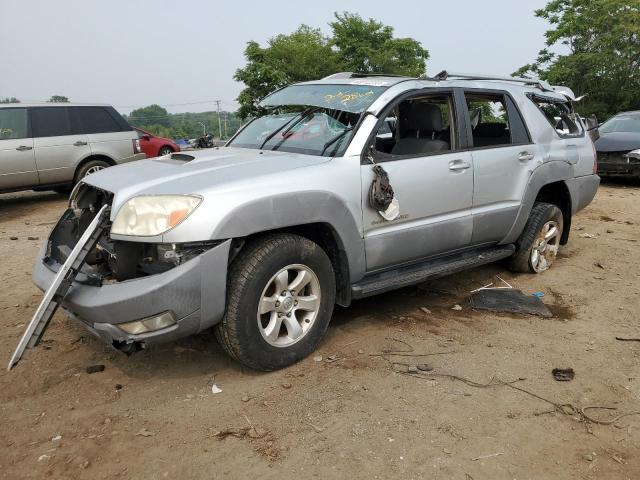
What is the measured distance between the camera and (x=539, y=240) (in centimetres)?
518

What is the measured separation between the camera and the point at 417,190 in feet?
12.6

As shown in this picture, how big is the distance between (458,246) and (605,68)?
2361 centimetres

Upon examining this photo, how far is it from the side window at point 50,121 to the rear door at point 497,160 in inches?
289

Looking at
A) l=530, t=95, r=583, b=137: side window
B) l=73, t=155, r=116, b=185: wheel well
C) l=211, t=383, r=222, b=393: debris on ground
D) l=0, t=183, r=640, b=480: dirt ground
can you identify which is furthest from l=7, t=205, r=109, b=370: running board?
l=73, t=155, r=116, b=185: wheel well

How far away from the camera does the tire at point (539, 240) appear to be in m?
5.00

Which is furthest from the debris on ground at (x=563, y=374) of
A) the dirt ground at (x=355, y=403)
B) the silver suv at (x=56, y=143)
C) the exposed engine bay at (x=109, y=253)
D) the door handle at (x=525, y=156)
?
the silver suv at (x=56, y=143)

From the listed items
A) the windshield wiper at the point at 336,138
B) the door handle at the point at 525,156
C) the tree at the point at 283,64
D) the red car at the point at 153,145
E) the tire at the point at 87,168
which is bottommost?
the tire at the point at 87,168

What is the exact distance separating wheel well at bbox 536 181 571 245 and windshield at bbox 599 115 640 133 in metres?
7.07

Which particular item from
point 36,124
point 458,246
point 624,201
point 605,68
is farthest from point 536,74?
point 458,246

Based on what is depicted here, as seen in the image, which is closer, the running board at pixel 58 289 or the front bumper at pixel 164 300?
the front bumper at pixel 164 300

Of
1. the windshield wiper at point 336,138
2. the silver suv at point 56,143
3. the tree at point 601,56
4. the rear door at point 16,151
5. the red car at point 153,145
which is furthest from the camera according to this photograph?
the tree at point 601,56

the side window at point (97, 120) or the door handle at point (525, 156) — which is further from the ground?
the side window at point (97, 120)

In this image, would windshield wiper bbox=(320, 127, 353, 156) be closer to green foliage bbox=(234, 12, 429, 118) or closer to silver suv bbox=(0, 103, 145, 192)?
silver suv bbox=(0, 103, 145, 192)

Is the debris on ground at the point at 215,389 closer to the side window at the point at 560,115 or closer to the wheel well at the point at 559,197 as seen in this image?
the wheel well at the point at 559,197
